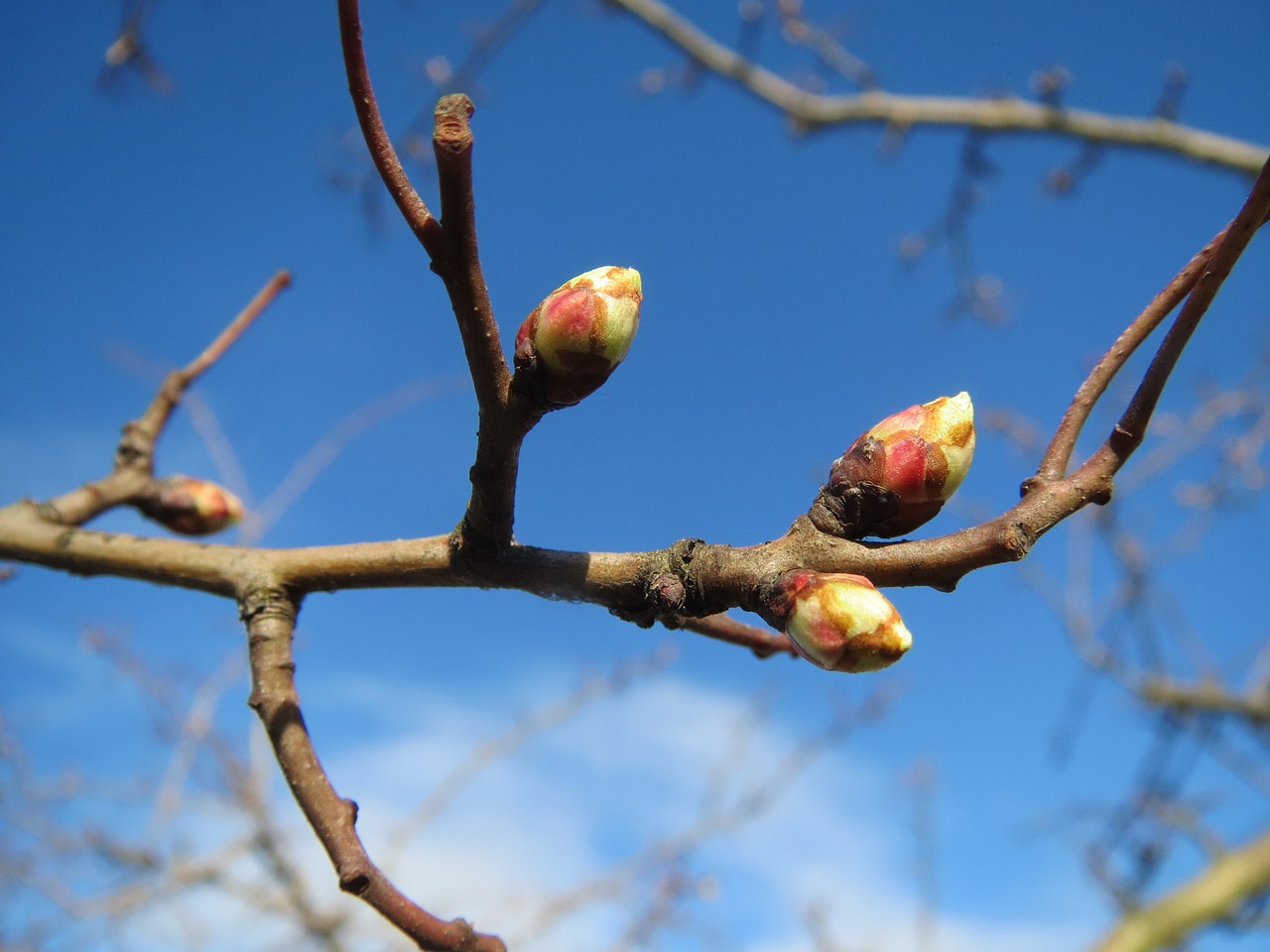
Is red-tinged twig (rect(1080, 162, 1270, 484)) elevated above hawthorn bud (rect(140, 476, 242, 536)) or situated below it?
below

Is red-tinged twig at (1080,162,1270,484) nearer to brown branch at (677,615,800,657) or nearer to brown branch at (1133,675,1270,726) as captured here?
brown branch at (677,615,800,657)

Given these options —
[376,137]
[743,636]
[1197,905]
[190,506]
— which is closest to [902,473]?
[743,636]

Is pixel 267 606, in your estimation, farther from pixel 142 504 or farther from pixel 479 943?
pixel 142 504

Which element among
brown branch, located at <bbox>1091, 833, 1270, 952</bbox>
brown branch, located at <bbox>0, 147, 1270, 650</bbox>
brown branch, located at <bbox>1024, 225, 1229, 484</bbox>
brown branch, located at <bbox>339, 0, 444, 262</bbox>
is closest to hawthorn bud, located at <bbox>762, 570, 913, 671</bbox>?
brown branch, located at <bbox>0, 147, 1270, 650</bbox>

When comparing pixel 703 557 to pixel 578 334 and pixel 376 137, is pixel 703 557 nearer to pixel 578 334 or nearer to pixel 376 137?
pixel 578 334

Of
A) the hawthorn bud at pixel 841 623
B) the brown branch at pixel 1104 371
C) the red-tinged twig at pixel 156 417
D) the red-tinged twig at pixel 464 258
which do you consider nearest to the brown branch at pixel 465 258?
the red-tinged twig at pixel 464 258

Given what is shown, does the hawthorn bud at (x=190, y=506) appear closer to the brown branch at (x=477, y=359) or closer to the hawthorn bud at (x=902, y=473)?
the brown branch at (x=477, y=359)
